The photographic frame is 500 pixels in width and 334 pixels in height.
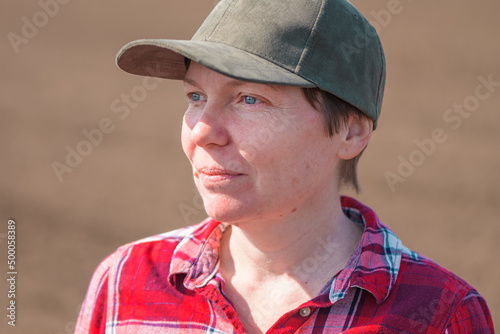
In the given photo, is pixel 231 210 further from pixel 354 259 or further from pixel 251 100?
pixel 354 259

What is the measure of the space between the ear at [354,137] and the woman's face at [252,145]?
0.56 feet

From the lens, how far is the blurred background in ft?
19.7

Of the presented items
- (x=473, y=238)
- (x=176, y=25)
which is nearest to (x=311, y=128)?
(x=473, y=238)

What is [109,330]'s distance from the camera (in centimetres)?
225

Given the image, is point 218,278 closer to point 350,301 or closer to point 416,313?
point 350,301

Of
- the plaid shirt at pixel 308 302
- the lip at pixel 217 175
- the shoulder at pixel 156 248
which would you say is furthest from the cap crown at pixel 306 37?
the shoulder at pixel 156 248

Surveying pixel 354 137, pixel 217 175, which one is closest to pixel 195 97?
pixel 217 175

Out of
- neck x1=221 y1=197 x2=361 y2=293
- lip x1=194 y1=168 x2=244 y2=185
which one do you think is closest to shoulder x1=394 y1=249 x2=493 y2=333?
neck x1=221 y1=197 x2=361 y2=293

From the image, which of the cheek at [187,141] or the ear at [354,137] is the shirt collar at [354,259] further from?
the cheek at [187,141]

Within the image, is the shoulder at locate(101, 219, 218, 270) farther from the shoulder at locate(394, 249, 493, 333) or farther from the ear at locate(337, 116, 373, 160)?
the shoulder at locate(394, 249, 493, 333)

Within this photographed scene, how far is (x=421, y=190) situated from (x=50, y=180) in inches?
166

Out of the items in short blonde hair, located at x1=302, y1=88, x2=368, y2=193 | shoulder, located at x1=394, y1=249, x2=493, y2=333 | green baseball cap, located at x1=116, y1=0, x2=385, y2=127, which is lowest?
shoulder, located at x1=394, y1=249, x2=493, y2=333

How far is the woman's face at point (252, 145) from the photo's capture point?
205cm

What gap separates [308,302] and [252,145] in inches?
21.5
